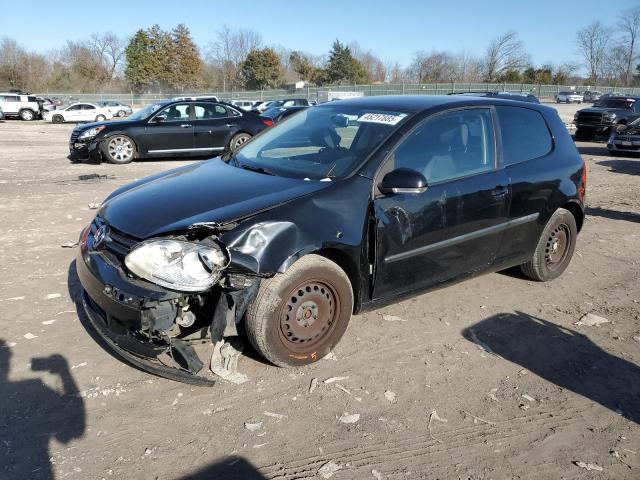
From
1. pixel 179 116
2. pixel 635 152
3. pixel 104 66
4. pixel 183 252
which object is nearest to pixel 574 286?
pixel 183 252

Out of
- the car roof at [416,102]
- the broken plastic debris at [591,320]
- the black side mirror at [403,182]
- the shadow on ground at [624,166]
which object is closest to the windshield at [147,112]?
the car roof at [416,102]

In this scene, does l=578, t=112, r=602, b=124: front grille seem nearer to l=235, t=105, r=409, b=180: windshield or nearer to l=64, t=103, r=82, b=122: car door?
l=235, t=105, r=409, b=180: windshield

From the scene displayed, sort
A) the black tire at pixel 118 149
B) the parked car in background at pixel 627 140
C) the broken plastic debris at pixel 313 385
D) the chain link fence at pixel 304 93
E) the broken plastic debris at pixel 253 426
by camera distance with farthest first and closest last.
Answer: the chain link fence at pixel 304 93 → the parked car in background at pixel 627 140 → the black tire at pixel 118 149 → the broken plastic debris at pixel 313 385 → the broken plastic debris at pixel 253 426

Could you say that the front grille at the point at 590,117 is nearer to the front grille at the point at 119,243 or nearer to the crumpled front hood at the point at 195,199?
the crumpled front hood at the point at 195,199

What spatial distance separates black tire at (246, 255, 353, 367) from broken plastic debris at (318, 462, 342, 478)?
Result: 870mm

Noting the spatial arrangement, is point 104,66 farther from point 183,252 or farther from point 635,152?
point 183,252

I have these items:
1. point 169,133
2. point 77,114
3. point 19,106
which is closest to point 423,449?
point 169,133

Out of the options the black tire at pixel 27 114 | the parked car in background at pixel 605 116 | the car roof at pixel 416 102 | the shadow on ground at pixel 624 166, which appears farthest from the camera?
the black tire at pixel 27 114

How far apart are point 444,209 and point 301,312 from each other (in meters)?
1.36

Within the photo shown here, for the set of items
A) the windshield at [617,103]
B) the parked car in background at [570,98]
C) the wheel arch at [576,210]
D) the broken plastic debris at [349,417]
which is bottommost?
the broken plastic debris at [349,417]

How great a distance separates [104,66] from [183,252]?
278 ft

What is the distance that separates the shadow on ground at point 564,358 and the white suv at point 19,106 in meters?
38.3

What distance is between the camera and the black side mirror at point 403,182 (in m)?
3.54

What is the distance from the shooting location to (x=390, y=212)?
367 centimetres
